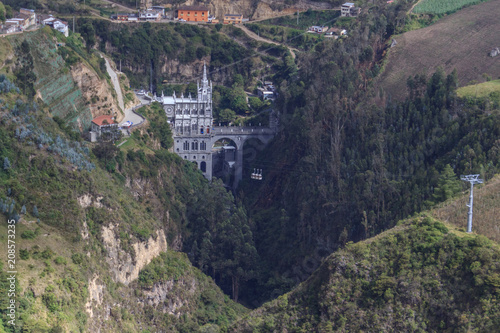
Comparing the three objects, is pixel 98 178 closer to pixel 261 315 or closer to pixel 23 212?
pixel 23 212

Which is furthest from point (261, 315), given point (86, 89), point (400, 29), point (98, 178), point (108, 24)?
point (108, 24)

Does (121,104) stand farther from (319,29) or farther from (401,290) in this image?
(401,290)

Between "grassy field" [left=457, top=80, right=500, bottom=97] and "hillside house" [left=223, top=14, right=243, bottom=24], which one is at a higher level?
"hillside house" [left=223, top=14, right=243, bottom=24]

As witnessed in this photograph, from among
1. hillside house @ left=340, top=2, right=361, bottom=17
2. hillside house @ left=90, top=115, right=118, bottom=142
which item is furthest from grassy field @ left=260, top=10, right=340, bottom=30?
hillside house @ left=90, top=115, right=118, bottom=142

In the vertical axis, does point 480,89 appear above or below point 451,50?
below

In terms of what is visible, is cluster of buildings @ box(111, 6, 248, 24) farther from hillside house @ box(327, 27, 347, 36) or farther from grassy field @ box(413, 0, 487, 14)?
grassy field @ box(413, 0, 487, 14)

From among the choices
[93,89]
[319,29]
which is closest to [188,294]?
[93,89]
